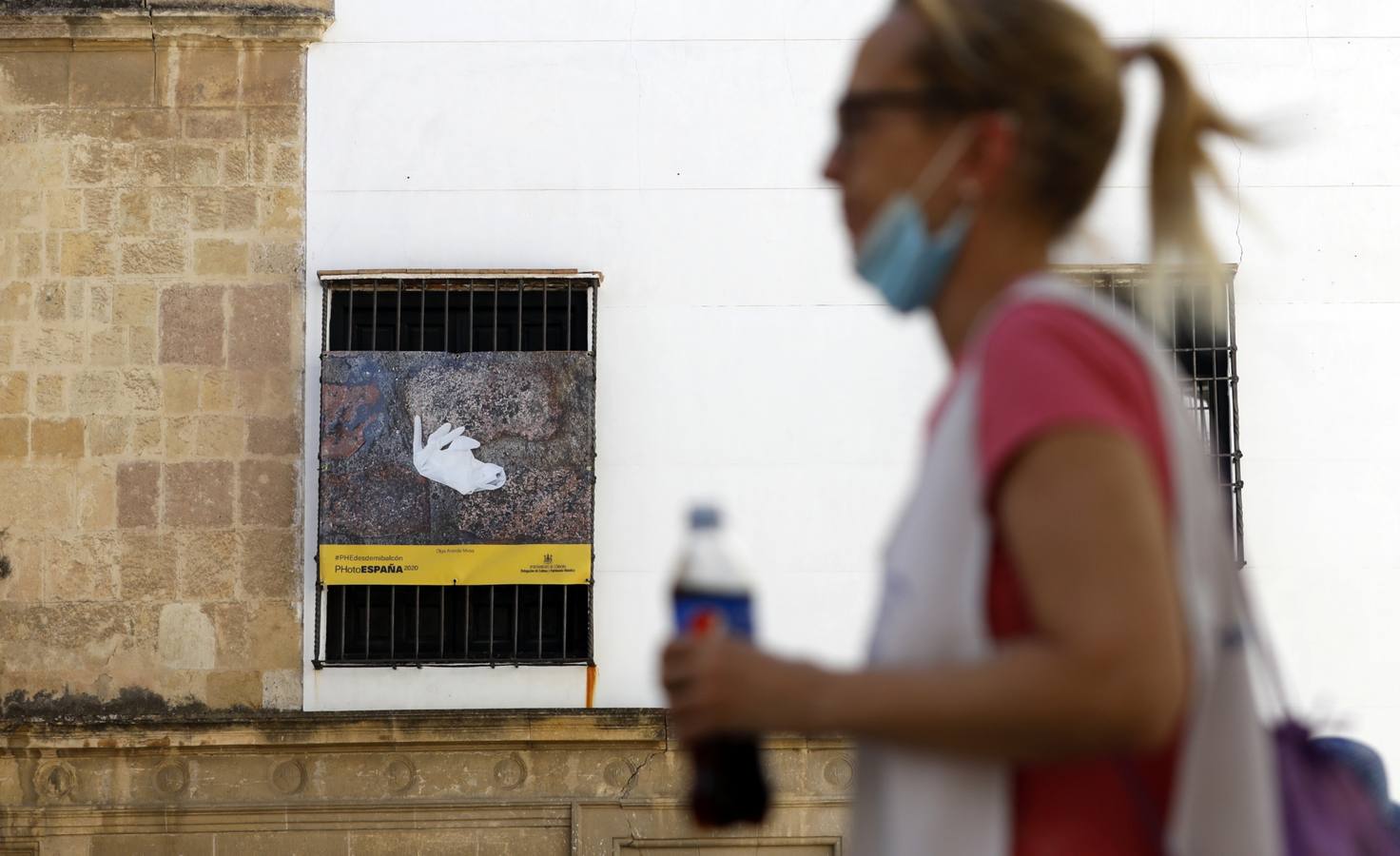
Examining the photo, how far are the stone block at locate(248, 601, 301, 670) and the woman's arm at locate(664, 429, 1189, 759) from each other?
8.49m

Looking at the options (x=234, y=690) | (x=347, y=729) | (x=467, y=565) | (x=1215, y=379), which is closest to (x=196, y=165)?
(x=467, y=565)

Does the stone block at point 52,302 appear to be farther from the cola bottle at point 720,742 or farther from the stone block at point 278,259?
the cola bottle at point 720,742

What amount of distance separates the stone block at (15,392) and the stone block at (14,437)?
1.9 inches

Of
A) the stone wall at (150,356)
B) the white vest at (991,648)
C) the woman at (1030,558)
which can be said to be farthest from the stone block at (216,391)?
the white vest at (991,648)

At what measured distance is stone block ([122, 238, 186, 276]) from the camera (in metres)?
9.79

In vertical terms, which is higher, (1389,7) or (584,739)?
(1389,7)

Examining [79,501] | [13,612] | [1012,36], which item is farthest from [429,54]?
[1012,36]

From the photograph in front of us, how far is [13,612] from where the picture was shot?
9.59m

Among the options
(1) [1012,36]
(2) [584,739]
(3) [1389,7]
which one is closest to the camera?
(1) [1012,36]

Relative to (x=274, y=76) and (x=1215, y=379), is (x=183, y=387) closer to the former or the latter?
(x=274, y=76)

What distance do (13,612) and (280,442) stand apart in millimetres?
1721

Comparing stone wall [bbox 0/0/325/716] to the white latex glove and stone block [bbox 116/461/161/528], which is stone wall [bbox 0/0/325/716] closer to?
stone block [bbox 116/461/161/528]

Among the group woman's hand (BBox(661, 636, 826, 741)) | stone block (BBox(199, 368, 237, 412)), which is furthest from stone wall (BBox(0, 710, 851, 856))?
woman's hand (BBox(661, 636, 826, 741))

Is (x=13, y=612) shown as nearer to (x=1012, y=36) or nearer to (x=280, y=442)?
(x=280, y=442)
